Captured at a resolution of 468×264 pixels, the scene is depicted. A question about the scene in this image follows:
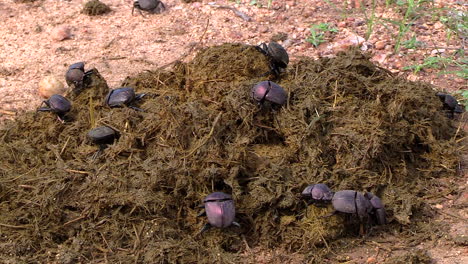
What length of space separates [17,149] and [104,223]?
1.08 meters

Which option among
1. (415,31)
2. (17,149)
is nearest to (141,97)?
(17,149)

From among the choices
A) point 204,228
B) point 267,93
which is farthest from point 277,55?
point 204,228

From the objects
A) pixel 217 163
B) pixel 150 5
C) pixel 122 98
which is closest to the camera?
pixel 217 163

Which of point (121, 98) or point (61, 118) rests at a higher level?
point (121, 98)

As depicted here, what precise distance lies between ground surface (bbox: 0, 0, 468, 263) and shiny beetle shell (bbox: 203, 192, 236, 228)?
2.49 metres

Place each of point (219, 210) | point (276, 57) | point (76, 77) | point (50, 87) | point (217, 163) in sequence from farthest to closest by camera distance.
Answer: point (50, 87) < point (76, 77) < point (276, 57) < point (217, 163) < point (219, 210)

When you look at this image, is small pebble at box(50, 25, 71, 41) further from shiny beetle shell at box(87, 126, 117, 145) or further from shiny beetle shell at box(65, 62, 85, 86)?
shiny beetle shell at box(87, 126, 117, 145)

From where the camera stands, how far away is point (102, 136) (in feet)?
13.8

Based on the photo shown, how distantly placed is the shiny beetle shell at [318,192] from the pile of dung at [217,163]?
0.10 meters

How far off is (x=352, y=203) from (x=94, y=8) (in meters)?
4.83

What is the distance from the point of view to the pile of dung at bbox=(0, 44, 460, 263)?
12.7ft

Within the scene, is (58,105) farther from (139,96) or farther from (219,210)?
(219,210)

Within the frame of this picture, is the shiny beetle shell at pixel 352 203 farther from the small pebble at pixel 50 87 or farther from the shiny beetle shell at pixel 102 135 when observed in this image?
the small pebble at pixel 50 87

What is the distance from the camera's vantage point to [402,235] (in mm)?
3988
